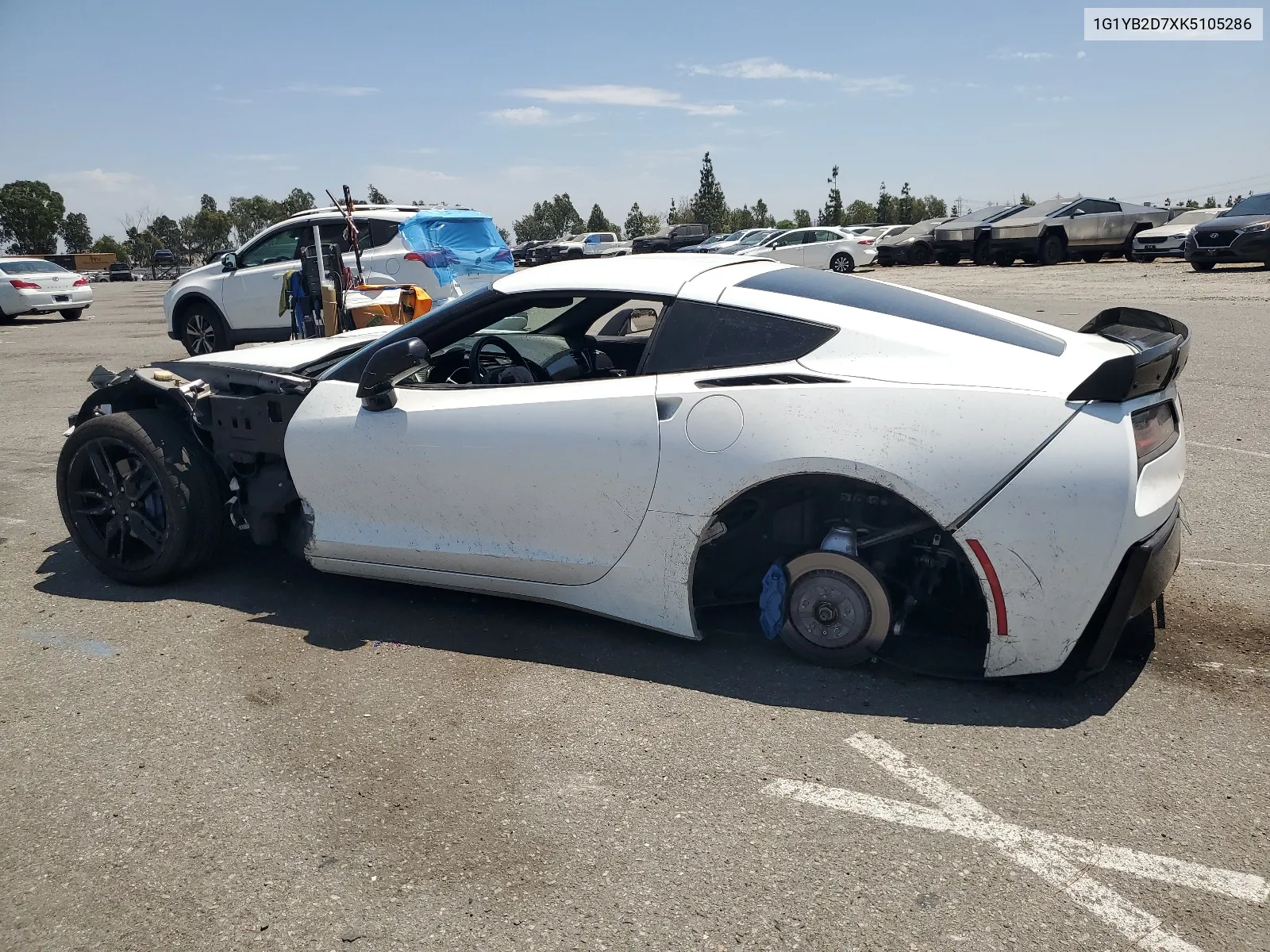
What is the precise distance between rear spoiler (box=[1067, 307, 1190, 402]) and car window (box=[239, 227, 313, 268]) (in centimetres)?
1072

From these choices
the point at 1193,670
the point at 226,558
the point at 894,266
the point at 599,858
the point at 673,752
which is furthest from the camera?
the point at 894,266

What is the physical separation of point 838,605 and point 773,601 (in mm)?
250

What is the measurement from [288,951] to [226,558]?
3.01 m

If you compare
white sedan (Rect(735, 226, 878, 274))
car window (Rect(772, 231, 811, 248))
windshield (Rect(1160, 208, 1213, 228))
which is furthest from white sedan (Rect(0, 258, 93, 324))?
windshield (Rect(1160, 208, 1213, 228))

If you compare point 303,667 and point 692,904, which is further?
point 303,667

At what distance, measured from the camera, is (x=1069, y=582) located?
3.12 metres

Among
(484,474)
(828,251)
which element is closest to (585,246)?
(828,251)

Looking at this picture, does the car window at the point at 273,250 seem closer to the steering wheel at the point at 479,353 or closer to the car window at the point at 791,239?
the steering wheel at the point at 479,353

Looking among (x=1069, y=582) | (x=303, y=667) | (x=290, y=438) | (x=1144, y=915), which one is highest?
(x=290, y=438)

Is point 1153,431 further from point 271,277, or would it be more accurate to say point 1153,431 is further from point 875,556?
point 271,277

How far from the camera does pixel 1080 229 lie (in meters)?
26.9

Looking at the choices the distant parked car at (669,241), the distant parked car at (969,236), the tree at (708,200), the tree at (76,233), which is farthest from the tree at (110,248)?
the distant parked car at (969,236)

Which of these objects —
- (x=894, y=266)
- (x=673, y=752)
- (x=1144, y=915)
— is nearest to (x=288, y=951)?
(x=673, y=752)

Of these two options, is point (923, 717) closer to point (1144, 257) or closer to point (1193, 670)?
point (1193, 670)
